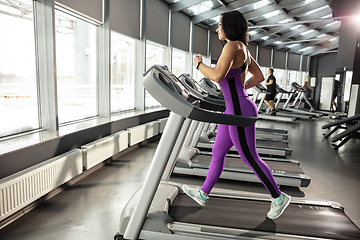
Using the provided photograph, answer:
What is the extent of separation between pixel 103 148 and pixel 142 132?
3.85 ft

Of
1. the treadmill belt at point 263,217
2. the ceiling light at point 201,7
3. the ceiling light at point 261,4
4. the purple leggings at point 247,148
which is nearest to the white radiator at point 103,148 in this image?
the treadmill belt at point 263,217

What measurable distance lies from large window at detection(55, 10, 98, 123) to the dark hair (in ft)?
7.29

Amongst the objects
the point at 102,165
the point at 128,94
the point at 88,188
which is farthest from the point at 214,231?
the point at 128,94

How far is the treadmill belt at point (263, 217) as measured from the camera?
1.77m

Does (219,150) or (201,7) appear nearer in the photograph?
(219,150)

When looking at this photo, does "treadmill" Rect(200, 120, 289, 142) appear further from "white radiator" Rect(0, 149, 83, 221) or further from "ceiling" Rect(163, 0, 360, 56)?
"ceiling" Rect(163, 0, 360, 56)

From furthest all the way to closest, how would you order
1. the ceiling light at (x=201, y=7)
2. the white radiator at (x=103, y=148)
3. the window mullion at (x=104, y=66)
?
the ceiling light at (x=201, y=7) < the window mullion at (x=104, y=66) < the white radiator at (x=103, y=148)

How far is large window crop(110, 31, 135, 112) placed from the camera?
4367 millimetres

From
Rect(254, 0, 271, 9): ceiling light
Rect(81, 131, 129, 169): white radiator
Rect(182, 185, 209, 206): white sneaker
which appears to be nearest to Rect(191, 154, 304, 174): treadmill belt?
Rect(81, 131, 129, 169): white radiator

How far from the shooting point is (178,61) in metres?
6.86

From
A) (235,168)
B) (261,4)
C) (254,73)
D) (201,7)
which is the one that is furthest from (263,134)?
(261,4)

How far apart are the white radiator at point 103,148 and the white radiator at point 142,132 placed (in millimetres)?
142

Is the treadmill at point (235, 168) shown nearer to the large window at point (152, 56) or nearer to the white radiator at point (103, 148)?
the white radiator at point (103, 148)

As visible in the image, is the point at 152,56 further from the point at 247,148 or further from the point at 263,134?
the point at 247,148
